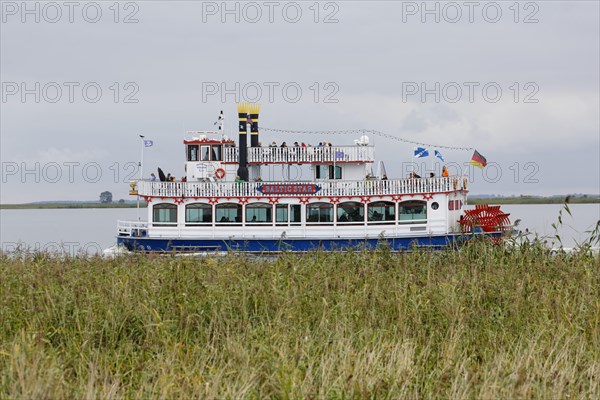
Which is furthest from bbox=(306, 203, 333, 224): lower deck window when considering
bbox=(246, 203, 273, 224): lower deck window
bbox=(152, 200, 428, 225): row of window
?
bbox=(246, 203, 273, 224): lower deck window

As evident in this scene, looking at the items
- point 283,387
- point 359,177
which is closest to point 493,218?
point 359,177

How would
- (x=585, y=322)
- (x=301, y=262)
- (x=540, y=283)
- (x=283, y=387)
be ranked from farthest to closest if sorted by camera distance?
(x=301, y=262) → (x=540, y=283) → (x=585, y=322) → (x=283, y=387)

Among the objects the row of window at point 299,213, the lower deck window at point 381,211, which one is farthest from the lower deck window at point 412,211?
the lower deck window at point 381,211

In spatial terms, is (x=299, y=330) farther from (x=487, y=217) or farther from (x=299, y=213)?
(x=487, y=217)

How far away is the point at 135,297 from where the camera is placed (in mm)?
8961

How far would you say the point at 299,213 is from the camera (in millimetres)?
25453

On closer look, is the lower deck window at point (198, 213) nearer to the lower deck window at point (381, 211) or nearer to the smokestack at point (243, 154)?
the smokestack at point (243, 154)

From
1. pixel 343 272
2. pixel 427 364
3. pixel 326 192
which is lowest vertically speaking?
pixel 427 364

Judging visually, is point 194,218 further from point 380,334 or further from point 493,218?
point 380,334

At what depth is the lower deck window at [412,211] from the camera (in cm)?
2497

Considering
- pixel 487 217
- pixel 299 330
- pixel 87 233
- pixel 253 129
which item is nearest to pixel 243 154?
pixel 253 129

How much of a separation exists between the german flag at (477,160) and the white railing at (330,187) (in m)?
0.74

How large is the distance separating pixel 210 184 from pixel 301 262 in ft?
47.9

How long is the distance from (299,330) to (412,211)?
57.5 ft
